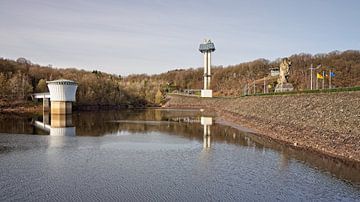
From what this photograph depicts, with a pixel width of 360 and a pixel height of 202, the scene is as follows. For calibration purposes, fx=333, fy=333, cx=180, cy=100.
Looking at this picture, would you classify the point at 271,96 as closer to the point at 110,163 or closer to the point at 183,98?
the point at 110,163

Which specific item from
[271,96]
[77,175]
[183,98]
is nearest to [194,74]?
[183,98]

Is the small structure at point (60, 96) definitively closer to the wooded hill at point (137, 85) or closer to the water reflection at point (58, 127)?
the water reflection at point (58, 127)

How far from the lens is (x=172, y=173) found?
50.1ft

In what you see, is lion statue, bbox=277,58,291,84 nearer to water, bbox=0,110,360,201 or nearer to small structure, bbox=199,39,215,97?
water, bbox=0,110,360,201

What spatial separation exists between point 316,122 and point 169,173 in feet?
46.6

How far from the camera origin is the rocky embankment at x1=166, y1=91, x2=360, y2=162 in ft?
64.1

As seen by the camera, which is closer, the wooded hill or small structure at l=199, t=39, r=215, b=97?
the wooded hill

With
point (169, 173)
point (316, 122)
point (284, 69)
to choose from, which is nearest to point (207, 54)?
point (284, 69)

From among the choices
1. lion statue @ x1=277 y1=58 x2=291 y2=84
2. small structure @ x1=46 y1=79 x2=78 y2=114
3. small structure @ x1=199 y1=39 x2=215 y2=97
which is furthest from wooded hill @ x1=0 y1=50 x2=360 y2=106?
small structure @ x1=46 y1=79 x2=78 y2=114

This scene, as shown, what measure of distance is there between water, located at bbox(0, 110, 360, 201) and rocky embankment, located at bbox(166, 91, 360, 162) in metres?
1.54

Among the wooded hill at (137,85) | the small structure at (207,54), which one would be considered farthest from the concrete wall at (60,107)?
the small structure at (207,54)

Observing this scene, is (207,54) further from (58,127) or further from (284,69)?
(58,127)

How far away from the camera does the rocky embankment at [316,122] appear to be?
19.5m

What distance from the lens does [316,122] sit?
24.6 metres
